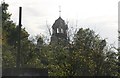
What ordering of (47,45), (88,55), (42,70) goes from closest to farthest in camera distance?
(42,70) < (88,55) < (47,45)

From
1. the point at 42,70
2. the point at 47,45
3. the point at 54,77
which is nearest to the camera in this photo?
the point at 42,70

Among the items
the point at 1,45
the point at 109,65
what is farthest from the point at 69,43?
the point at 1,45

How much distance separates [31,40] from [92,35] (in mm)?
10645

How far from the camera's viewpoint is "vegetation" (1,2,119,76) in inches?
1174

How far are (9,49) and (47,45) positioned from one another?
6.22 metres

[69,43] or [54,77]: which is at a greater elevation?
[69,43]

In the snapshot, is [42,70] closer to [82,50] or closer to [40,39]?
[82,50]

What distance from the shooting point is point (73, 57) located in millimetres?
30312

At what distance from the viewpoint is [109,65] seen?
31.3 metres

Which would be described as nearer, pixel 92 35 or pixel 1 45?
pixel 1 45

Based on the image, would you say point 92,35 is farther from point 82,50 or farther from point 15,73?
point 15,73

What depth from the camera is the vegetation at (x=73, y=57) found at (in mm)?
29817

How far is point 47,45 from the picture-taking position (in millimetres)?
43375

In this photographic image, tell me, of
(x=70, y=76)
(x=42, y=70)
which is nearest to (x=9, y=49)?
(x=70, y=76)
